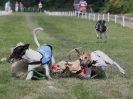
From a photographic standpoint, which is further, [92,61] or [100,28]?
[100,28]

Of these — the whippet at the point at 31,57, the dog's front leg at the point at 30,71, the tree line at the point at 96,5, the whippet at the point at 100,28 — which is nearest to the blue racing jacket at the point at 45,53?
the whippet at the point at 31,57

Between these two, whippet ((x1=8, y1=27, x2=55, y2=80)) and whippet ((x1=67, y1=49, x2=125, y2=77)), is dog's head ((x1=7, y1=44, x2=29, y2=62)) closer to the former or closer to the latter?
whippet ((x1=8, y1=27, x2=55, y2=80))

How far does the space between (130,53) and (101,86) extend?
876 centimetres

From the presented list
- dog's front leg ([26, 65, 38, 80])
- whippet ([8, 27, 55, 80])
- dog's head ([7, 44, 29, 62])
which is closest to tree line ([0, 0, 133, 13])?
whippet ([8, 27, 55, 80])

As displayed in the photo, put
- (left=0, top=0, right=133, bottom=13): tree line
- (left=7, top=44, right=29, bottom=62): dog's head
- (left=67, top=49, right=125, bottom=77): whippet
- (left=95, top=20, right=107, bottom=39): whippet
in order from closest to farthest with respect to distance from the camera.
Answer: (left=7, top=44, right=29, bottom=62): dog's head, (left=67, top=49, right=125, bottom=77): whippet, (left=95, top=20, right=107, bottom=39): whippet, (left=0, top=0, right=133, bottom=13): tree line

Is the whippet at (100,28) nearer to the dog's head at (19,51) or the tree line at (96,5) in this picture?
the dog's head at (19,51)

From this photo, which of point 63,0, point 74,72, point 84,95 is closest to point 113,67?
point 74,72

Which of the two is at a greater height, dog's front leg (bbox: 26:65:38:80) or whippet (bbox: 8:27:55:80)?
whippet (bbox: 8:27:55:80)

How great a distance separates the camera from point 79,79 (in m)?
12.5

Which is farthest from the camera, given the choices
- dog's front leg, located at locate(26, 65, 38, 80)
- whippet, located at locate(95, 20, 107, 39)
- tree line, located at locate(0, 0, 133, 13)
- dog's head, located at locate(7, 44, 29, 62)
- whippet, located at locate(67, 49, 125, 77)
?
tree line, located at locate(0, 0, 133, 13)

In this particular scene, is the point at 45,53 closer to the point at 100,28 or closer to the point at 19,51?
the point at 19,51

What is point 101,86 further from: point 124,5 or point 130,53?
point 124,5

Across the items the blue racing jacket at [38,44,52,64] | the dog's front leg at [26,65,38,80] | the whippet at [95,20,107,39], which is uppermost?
the blue racing jacket at [38,44,52,64]

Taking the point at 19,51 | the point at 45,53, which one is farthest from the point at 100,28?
the point at 19,51
